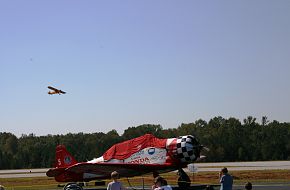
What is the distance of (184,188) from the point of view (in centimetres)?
2288

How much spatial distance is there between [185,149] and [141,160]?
248cm

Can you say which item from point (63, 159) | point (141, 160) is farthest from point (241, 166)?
point (141, 160)

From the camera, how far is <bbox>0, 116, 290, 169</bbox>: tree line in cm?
7625

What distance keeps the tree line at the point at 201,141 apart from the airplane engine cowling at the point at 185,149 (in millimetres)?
50125

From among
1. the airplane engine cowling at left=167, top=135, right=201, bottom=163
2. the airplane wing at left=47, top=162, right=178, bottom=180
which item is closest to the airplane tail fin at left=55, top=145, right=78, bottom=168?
the airplane wing at left=47, top=162, right=178, bottom=180

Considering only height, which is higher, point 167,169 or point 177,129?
point 177,129

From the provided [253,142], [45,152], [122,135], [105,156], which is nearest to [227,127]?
[253,142]

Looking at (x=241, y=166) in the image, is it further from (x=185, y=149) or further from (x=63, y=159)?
(x=185, y=149)

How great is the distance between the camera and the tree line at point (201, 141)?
7625 centimetres

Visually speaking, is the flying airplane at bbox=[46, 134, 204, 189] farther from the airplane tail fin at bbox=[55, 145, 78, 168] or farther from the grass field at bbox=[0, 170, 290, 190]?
the grass field at bbox=[0, 170, 290, 190]

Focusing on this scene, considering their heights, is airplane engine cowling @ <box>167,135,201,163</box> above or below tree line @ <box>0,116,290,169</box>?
below

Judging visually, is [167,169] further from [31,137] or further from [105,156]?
[31,137]

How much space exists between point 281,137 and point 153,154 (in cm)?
5921

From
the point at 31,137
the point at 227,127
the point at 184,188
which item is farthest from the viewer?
the point at 31,137
